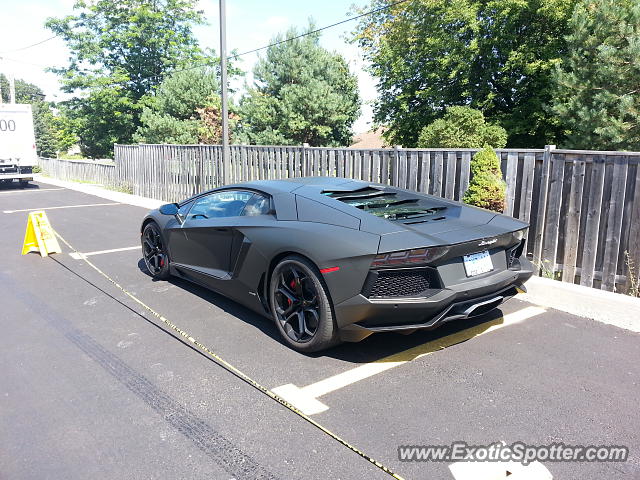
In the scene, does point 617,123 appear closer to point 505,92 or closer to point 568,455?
point 505,92

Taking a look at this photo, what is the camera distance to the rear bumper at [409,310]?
11.1 ft

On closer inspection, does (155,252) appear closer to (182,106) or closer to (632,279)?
(632,279)

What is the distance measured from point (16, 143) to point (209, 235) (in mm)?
18379

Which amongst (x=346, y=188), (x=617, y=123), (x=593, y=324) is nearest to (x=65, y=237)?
(x=346, y=188)

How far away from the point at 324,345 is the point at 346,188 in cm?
152

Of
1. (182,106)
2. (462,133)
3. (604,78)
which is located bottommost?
(462,133)

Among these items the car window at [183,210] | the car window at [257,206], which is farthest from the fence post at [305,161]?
the car window at [257,206]

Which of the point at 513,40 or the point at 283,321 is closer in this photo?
the point at 283,321

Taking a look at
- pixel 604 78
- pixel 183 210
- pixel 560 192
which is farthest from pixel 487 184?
pixel 604 78

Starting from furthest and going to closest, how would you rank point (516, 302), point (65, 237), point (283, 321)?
point (65, 237) < point (516, 302) < point (283, 321)

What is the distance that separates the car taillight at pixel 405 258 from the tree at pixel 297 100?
19439 millimetres

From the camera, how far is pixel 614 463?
8.45ft

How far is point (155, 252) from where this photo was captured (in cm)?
607

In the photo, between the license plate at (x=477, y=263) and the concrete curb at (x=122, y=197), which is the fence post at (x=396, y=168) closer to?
the license plate at (x=477, y=263)
